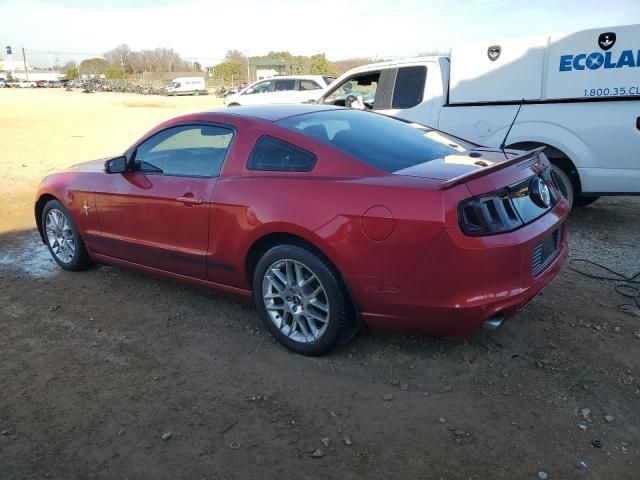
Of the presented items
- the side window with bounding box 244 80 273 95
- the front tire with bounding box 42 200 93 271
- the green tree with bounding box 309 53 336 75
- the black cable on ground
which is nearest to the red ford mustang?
the front tire with bounding box 42 200 93 271

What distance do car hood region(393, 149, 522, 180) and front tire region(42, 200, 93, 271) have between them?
10.6 ft

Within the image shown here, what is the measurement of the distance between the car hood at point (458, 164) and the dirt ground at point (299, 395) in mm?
1124

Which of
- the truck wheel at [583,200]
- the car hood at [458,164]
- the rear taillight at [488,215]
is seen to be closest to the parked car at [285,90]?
the truck wheel at [583,200]

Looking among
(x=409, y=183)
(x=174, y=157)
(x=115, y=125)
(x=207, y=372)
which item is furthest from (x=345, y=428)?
(x=115, y=125)

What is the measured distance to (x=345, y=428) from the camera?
2760 millimetres

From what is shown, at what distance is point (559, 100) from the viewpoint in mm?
5867

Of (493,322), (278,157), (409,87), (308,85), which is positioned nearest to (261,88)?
(308,85)

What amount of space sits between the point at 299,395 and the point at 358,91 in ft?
22.4

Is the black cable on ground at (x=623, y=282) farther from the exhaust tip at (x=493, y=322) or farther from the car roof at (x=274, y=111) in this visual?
the car roof at (x=274, y=111)

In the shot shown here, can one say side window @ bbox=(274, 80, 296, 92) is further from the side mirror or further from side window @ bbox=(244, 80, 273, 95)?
the side mirror

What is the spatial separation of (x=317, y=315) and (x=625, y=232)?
13.8ft

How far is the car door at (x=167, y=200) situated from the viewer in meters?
3.79

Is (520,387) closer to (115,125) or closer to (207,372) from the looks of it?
(207,372)

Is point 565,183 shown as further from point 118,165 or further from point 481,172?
point 118,165
